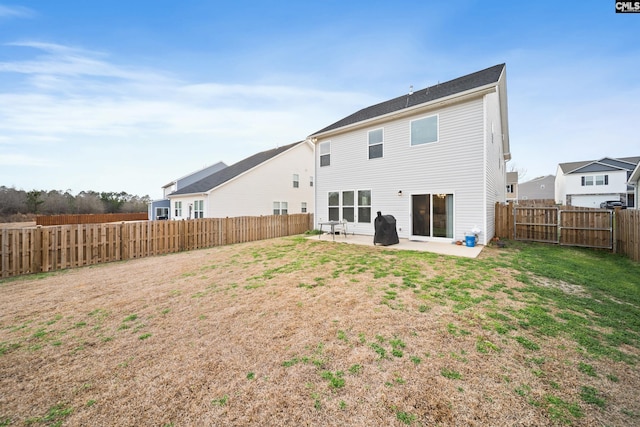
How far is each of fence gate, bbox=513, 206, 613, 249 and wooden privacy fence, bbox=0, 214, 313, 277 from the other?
12269 mm

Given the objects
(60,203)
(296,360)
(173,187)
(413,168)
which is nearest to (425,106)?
(413,168)

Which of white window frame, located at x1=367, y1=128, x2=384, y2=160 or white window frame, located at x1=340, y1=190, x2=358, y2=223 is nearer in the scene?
white window frame, located at x1=367, y1=128, x2=384, y2=160

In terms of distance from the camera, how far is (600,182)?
28.3 metres

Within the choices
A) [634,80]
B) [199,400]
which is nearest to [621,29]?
[634,80]

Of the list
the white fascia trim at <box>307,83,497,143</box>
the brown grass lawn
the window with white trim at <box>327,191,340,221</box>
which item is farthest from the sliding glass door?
the brown grass lawn

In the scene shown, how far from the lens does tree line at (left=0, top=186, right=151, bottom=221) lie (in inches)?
1116

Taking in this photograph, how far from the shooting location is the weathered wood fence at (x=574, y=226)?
24.0ft

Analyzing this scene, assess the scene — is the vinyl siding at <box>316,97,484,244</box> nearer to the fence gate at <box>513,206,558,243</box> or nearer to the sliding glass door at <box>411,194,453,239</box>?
the sliding glass door at <box>411,194,453,239</box>

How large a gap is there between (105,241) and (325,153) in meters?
10.4

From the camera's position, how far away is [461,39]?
1243 centimetres

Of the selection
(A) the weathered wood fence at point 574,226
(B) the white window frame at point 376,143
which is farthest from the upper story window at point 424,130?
(A) the weathered wood fence at point 574,226

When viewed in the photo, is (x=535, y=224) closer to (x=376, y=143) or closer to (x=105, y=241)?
(x=376, y=143)

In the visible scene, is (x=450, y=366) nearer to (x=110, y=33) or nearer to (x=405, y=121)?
(x=405, y=121)

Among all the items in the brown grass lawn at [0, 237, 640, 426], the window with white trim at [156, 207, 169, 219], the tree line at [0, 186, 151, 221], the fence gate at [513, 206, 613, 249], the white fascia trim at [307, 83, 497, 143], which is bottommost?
the brown grass lawn at [0, 237, 640, 426]
